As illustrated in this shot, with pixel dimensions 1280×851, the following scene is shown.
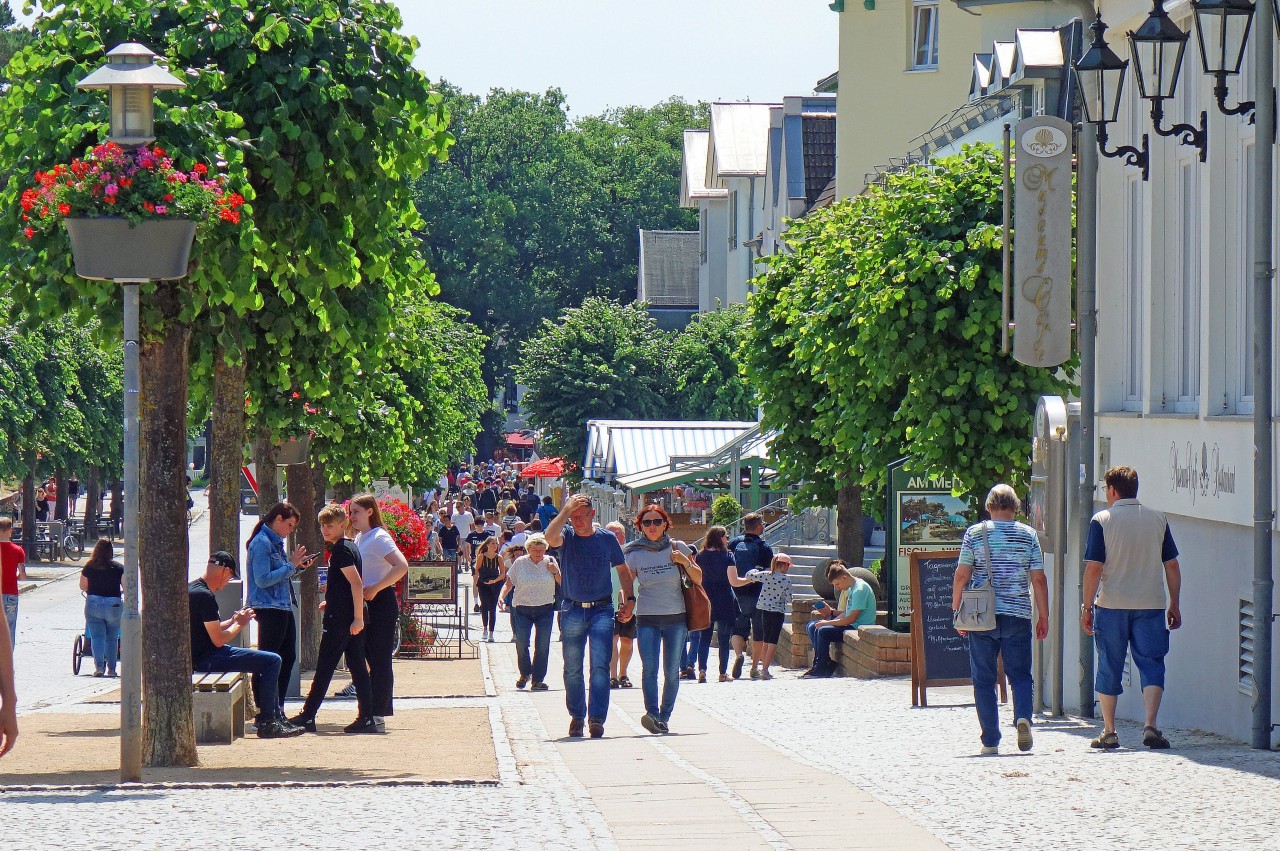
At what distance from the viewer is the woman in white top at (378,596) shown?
13.6 meters

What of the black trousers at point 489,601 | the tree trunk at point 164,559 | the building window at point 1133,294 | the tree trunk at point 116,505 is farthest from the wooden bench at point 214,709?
the tree trunk at point 116,505

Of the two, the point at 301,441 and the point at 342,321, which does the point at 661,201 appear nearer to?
the point at 301,441

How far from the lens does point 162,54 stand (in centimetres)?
1132

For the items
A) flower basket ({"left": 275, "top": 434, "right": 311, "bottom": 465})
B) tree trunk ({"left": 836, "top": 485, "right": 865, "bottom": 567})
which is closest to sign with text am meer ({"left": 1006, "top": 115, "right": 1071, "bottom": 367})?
flower basket ({"left": 275, "top": 434, "right": 311, "bottom": 465})

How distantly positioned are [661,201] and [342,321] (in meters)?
80.1

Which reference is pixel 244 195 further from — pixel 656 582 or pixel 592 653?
pixel 656 582

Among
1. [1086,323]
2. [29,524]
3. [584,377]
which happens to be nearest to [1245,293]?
[1086,323]

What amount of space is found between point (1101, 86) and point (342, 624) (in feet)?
21.5

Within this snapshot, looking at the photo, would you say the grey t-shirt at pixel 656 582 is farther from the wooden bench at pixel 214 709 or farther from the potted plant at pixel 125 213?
the potted plant at pixel 125 213

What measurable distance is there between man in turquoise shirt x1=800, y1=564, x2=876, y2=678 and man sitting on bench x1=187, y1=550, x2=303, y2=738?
8.98m

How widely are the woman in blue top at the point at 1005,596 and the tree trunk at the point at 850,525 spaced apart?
644 inches

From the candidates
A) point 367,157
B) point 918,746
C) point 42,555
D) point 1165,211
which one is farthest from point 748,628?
point 42,555

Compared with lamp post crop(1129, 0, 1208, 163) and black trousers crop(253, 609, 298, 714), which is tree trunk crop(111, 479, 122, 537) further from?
lamp post crop(1129, 0, 1208, 163)

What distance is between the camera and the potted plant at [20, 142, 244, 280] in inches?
384
